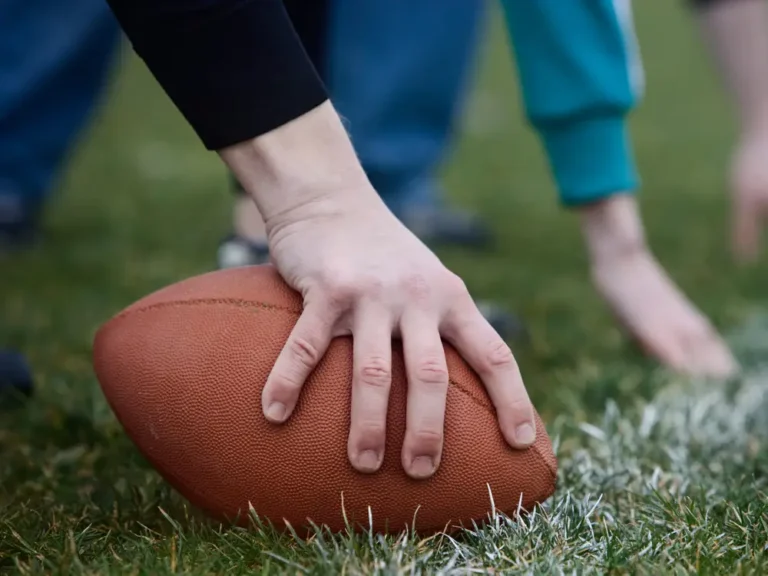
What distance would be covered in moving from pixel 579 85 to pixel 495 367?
0.98m

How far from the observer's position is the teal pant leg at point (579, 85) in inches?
80.0

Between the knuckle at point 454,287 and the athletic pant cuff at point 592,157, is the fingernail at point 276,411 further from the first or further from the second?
the athletic pant cuff at point 592,157

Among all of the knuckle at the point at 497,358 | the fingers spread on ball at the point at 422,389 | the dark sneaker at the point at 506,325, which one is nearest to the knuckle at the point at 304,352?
the fingers spread on ball at the point at 422,389

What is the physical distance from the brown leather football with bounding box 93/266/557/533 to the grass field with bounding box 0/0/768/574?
40mm

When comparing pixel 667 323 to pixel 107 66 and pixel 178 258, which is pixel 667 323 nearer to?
pixel 178 258

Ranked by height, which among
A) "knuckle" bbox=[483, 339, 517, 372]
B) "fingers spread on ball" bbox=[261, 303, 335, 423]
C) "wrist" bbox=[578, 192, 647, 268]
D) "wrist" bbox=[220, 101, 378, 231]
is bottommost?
"wrist" bbox=[578, 192, 647, 268]

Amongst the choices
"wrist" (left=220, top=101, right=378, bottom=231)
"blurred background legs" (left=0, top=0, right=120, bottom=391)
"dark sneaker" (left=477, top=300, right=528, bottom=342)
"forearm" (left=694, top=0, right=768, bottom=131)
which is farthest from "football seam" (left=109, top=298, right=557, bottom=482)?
"blurred background legs" (left=0, top=0, right=120, bottom=391)

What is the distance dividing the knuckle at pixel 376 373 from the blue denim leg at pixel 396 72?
202 centimetres

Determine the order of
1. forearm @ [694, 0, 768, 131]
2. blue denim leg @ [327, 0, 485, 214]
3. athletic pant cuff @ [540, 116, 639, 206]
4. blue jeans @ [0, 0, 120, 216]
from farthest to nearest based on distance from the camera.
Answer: blue denim leg @ [327, 0, 485, 214] < blue jeans @ [0, 0, 120, 216] < forearm @ [694, 0, 768, 131] < athletic pant cuff @ [540, 116, 639, 206]

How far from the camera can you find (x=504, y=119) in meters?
6.86

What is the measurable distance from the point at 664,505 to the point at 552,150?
101cm

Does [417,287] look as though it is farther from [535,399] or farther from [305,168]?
[535,399]

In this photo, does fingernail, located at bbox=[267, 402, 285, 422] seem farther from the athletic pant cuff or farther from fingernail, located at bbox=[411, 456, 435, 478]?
the athletic pant cuff

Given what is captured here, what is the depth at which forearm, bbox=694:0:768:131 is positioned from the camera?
2514 millimetres
